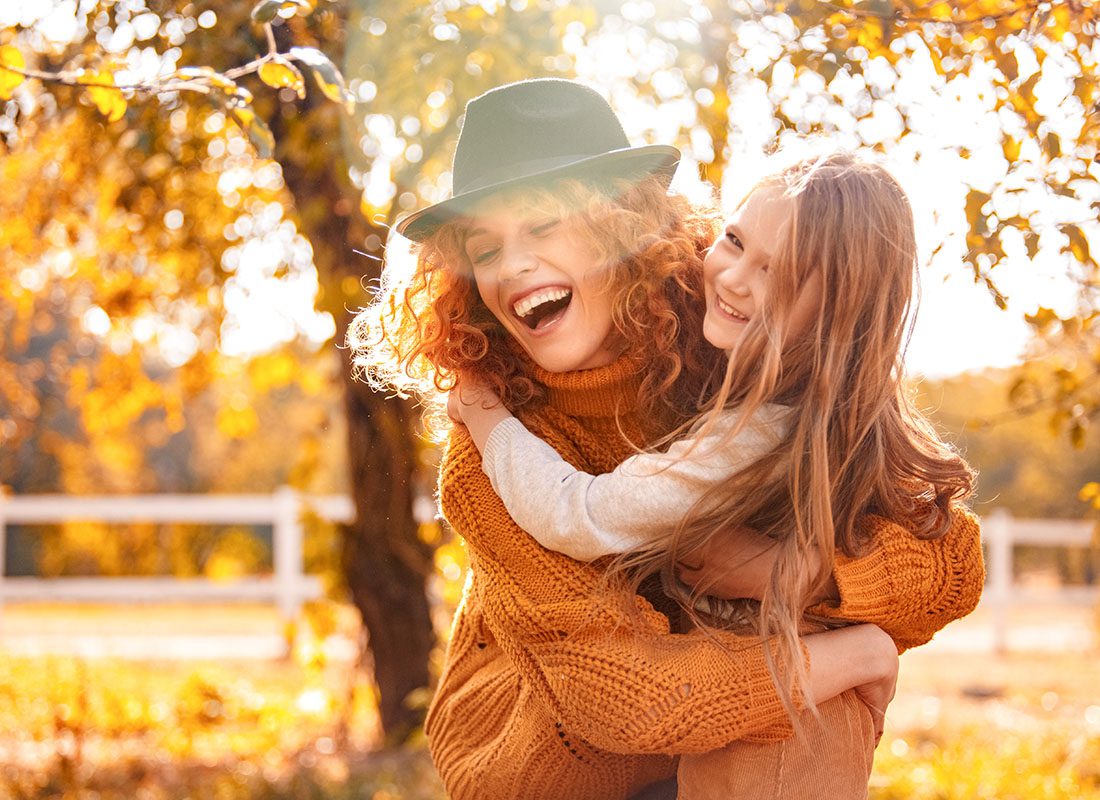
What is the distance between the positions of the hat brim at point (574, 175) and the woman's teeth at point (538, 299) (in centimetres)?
18

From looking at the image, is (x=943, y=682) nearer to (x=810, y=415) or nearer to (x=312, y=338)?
(x=312, y=338)

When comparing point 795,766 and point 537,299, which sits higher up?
point 537,299

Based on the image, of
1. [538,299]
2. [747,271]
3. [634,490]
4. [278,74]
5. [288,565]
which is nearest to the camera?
[634,490]

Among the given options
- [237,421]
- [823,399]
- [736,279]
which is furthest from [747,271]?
[237,421]

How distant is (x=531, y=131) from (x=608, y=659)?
87 centimetres

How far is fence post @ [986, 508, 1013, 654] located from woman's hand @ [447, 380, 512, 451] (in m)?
8.95

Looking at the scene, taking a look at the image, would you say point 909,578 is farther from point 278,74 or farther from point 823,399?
point 278,74

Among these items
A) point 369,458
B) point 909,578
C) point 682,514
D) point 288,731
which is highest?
point 682,514

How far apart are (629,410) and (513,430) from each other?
214mm

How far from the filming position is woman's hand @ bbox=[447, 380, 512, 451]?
6.73 ft

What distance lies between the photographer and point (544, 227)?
6.84 feet

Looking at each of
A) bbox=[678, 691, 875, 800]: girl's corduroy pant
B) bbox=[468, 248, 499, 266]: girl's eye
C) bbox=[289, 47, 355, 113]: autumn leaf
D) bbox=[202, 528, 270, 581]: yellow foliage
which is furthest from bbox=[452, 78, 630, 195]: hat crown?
bbox=[202, 528, 270, 581]: yellow foliage

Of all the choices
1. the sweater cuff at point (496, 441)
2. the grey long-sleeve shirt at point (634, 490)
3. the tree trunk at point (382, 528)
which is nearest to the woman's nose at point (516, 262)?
the sweater cuff at point (496, 441)

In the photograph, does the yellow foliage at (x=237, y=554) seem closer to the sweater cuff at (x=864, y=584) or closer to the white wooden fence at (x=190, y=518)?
the white wooden fence at (x=190, y=518)
